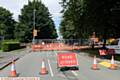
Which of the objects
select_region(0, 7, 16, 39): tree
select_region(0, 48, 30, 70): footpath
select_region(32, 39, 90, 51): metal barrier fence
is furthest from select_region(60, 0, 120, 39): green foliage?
select_region(0, 7, 16, 39): tree

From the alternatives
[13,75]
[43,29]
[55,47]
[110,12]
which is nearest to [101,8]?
[110,12]

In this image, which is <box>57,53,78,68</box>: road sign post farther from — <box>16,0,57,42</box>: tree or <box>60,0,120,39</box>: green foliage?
<box>16,0,57,42</box>: tree

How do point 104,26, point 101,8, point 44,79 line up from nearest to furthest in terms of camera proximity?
point 44,79 < point 101,8 < point 104,26

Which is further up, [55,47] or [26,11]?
[26,11]

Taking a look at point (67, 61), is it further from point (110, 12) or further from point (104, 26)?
point (104, 26)

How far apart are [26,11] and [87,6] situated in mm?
72418

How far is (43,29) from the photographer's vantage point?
112062 millimetres

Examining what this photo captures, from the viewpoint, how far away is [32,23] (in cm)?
11144

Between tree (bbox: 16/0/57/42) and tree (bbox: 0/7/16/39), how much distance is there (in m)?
20.3

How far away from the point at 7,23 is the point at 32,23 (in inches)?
1344

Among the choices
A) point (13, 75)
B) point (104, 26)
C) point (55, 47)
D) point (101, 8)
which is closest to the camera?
point (13, 75)

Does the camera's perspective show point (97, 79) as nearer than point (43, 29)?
Yes

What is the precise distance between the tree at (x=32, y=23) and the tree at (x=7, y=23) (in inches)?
799

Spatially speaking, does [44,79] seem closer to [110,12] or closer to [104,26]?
[110,12]
